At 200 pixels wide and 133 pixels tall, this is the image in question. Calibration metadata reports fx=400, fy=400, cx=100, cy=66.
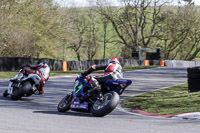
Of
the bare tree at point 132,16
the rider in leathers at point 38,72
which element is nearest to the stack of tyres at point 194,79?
the rider in leathers at point 38,72

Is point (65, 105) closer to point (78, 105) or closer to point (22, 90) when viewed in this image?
point (78, 105)

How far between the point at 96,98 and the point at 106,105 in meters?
0.74

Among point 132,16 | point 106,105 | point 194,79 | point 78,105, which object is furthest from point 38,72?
point 132,16

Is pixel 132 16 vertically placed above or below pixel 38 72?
above

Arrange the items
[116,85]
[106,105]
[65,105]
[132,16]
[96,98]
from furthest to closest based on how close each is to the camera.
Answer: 1. [132,16]
2. [65,105]
3. [96,98]
4. [116,85]
5. [106,105]

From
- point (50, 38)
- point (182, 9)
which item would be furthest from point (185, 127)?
point (182, 9)

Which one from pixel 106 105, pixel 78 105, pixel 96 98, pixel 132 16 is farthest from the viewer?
pixel 132 16

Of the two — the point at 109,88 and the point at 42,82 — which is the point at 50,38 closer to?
the point at 42,82

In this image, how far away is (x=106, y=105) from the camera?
9227 mm

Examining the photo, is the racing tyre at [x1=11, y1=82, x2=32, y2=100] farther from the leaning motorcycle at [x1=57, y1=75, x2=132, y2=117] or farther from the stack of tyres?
the stack of tyres

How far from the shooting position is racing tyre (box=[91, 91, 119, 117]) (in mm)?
9156

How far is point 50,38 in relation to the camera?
1811 inches

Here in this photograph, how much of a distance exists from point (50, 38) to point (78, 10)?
27822 millimetres

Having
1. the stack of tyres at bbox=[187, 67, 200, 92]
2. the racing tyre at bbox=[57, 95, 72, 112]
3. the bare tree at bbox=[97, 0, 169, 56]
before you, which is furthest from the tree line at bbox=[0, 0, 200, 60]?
the racing tyre at bbox=[57, 95, 72, 112]
